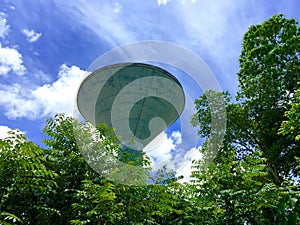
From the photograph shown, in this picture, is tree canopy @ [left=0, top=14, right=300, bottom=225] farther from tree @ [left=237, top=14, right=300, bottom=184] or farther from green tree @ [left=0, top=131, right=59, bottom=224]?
tree @ [left=237, top=14, right=300, bottom=184]

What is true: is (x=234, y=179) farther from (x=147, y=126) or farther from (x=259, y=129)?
(x=259, y=129)

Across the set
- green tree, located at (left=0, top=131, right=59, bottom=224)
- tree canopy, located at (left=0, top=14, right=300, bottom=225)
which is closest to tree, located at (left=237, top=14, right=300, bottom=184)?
tree canopy, located at (left=0, top=14, right=300, bottom=225)

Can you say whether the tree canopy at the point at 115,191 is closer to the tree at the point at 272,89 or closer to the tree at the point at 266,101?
the tree at the point at 266,101

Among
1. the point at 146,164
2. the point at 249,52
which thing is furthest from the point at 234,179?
the point at 249,52

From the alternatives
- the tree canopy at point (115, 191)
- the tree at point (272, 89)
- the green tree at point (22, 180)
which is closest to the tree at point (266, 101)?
the tree at point (272, 89)

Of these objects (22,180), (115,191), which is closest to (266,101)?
(115,191)

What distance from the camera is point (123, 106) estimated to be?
1011 centimetres

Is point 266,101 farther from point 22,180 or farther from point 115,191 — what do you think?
point 22,180

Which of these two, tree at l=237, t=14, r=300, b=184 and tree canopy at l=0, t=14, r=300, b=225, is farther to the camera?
tree at l=237, t=14, r=300, b=184

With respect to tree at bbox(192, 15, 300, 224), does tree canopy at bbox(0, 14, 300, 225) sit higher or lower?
lower

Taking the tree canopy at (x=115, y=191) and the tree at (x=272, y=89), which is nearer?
the tree canopy at (x=115, y=191)

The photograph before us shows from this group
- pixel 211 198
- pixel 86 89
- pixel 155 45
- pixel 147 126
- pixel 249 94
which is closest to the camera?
pixel 211 198

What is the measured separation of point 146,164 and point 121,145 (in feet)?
2.41

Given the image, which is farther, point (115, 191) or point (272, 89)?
point (272, 89)
